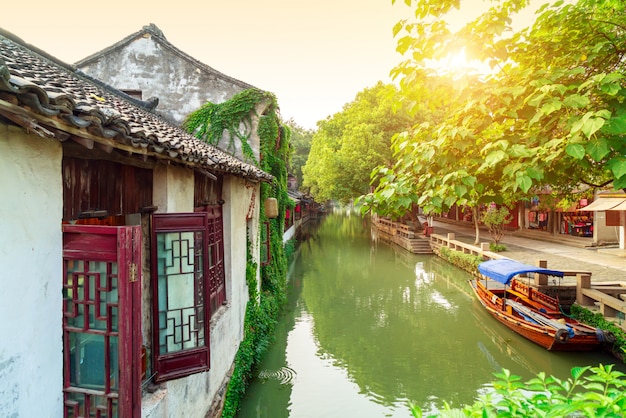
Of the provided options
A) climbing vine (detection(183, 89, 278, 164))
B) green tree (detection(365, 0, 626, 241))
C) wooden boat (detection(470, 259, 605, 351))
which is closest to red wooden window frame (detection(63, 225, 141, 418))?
green tree (detection(365, 0, 626, 241))

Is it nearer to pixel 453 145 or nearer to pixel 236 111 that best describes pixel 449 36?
pixel 453 145

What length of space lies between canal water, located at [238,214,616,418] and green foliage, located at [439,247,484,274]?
1.42m

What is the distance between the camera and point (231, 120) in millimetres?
10414

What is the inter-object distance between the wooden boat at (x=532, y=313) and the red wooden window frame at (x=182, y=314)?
8.86 metres

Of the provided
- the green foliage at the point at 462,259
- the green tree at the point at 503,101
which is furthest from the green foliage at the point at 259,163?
the green foliage at the point at 462,259

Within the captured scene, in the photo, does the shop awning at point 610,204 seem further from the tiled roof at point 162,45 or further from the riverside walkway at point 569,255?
the tiled roof at point 162,45

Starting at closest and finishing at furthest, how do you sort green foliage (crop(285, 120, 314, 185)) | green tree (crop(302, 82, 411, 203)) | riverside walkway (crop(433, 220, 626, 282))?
riverside walkway (crop(433, 220, 626, 282)) < green tree (crop(302, 82, 411, 203)) < green foliage (crop(285, 120, 314, 185))

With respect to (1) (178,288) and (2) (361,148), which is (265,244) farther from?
(2) (361,148)

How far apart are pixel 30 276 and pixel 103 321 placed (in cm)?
60

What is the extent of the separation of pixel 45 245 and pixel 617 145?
4097 millimetres

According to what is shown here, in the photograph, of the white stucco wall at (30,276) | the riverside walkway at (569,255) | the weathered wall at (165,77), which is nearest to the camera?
the white stucco wall at (30,276)

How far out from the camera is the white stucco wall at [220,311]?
4582 mm

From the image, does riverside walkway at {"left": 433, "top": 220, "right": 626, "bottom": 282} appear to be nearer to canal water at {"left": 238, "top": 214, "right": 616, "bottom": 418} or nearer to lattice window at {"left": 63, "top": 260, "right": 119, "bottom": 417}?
canal water at {"left": 238, "top": 214, "right": 616, "bottom": 418}

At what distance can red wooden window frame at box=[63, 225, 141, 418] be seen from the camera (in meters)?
2.81
